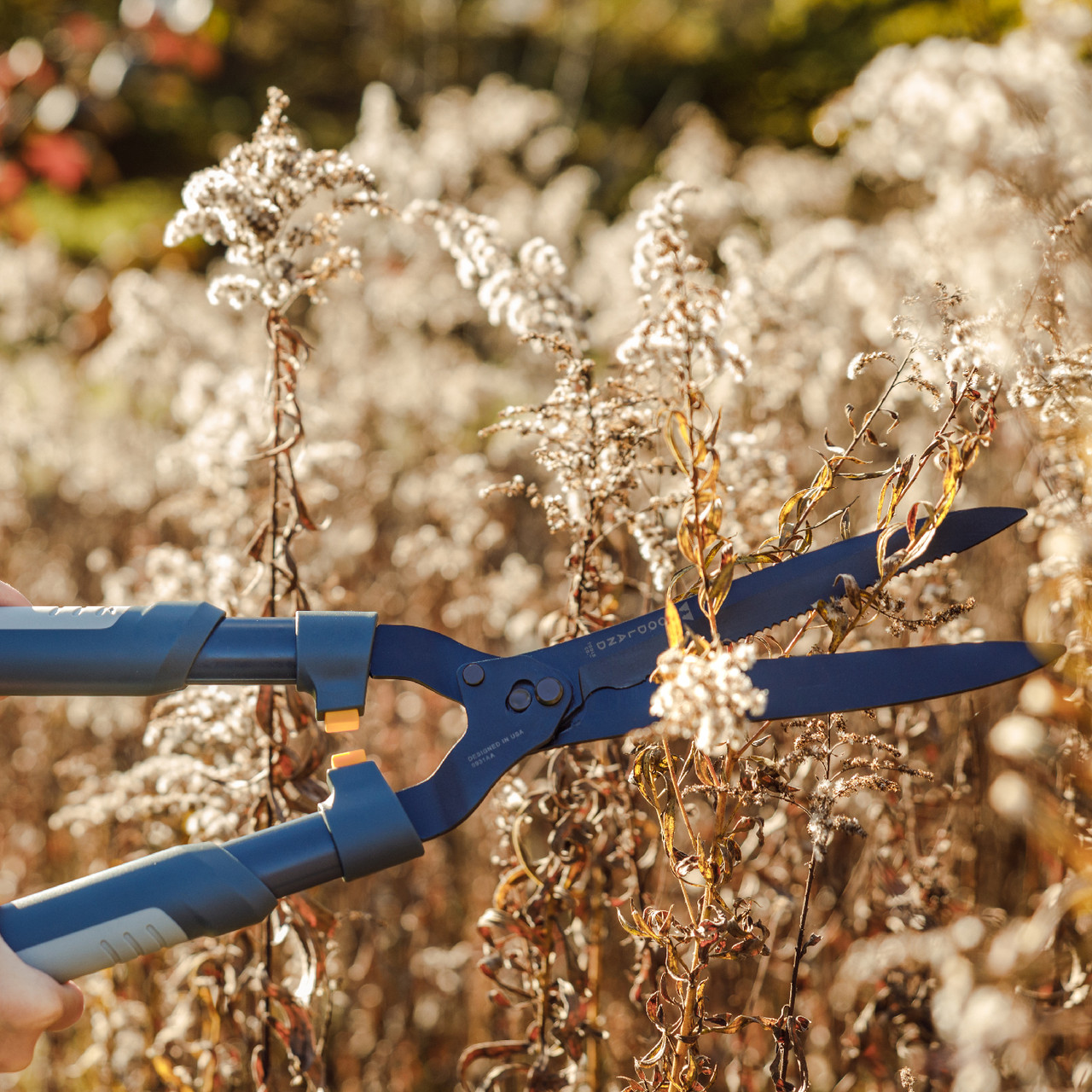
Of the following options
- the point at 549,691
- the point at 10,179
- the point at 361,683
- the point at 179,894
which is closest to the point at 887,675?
the point at 549,691

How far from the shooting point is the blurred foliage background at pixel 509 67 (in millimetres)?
10023

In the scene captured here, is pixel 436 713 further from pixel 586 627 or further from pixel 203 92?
pixel 203 92

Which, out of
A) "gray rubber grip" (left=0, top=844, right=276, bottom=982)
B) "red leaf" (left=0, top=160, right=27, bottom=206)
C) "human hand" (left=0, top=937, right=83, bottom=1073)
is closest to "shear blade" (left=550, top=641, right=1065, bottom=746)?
"gray rubber grip" (left=0, top=844, right=276, bottom=982)

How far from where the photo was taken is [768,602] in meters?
1.00

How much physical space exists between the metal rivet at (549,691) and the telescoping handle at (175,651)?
22 cm

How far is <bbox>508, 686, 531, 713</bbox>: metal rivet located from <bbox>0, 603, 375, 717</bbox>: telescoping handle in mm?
191

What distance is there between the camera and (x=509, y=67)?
1134 centimetres

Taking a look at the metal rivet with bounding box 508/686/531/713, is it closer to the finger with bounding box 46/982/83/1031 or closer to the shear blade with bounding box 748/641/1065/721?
the shear blade with bounding box 748/641/1065/721

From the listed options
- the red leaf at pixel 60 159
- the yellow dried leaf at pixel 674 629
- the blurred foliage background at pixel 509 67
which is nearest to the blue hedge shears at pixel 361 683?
the yellow dried leaf at pixel 674 629

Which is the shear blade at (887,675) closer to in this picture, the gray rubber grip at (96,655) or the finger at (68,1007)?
the gray rubber grip at (96,655)

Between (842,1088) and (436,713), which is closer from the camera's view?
(842,1088)

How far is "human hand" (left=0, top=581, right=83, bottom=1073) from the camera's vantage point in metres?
0.87

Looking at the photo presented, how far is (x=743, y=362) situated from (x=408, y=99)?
1024 cm

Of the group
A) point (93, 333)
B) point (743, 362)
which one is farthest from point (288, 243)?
point (93, 333)
